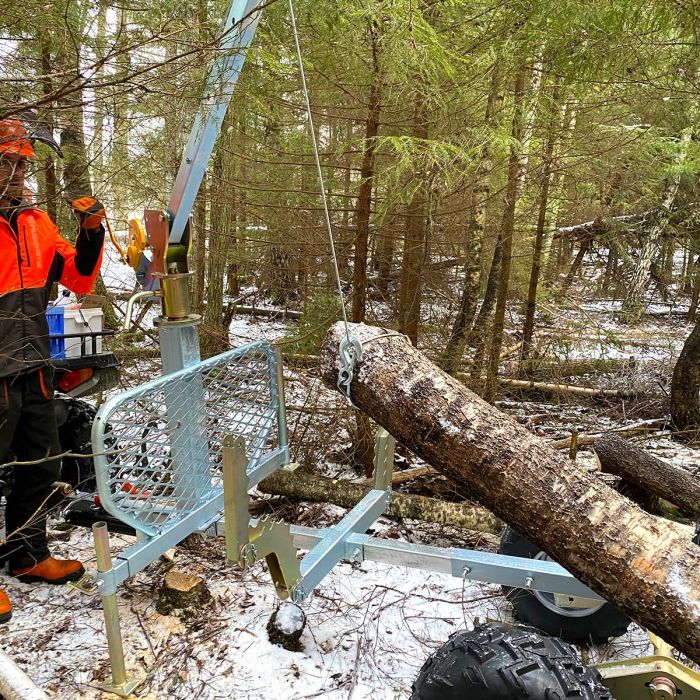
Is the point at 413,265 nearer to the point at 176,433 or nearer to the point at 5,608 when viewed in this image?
the point at 176,433

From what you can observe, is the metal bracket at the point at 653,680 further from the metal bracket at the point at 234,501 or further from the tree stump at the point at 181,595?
the tree stump at the point at 181,595

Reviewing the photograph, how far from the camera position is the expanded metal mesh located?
7.34 ft

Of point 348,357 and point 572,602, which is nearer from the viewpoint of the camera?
point 348,357

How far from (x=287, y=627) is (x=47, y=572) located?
1.55 m

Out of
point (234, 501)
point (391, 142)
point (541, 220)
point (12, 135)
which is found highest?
point (391, 142)

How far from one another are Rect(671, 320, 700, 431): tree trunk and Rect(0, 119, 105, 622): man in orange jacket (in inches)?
243

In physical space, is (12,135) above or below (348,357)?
above

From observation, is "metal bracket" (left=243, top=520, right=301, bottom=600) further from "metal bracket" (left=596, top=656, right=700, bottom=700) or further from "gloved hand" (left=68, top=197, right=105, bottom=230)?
"gloved hand" (left=68, top=197, right=105, bottom=230)

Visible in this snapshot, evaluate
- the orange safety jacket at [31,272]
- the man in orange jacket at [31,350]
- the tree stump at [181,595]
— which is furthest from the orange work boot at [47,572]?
the orange safety jacket at [31,272]

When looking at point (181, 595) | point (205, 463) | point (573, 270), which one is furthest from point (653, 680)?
point (573, 270)

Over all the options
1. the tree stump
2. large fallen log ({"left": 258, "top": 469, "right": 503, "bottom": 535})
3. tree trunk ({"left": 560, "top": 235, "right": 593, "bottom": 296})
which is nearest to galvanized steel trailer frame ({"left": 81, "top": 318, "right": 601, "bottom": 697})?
the tree stump

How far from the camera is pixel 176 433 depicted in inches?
101

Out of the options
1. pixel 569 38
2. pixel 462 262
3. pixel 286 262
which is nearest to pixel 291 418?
pixel 286 262

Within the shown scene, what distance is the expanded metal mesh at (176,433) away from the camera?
7.34 ft
